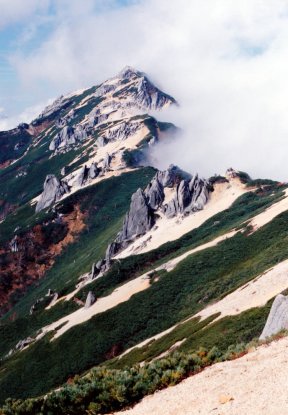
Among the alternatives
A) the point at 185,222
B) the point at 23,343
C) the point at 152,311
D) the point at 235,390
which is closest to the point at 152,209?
the point at 185,222

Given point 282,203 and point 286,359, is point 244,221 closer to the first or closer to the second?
point 282,203

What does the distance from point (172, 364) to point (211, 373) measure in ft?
10.5

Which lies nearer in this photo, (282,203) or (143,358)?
(143,358)

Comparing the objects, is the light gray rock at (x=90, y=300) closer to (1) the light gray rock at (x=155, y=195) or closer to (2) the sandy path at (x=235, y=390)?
(1) the light gray rock at (x=155, y=195)

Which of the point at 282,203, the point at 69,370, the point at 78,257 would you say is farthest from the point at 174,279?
the point at 78,257

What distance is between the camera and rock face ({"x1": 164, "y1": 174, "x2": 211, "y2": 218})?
15150 centimetres

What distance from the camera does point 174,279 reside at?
96.0m

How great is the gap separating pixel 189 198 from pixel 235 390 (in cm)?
13577

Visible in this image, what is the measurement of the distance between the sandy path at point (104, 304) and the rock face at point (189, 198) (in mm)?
49217

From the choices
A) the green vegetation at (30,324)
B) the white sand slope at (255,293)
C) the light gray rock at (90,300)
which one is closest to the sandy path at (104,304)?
the light gray rock at (90,300)

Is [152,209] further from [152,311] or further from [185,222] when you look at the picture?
[152,311]

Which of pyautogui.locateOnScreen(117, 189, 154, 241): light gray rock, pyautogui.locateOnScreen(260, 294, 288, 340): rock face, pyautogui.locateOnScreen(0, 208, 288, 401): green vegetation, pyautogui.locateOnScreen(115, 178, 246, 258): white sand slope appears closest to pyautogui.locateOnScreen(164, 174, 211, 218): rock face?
pyautogui.locateOnScreen(115, 178, 246, 258): white sand slope

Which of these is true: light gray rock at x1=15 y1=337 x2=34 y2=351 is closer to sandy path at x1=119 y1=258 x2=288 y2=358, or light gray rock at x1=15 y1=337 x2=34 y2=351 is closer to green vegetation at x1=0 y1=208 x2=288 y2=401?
green vegetation at x1=0 y1=208 x2=288 y2=401

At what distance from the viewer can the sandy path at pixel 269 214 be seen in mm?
103856
